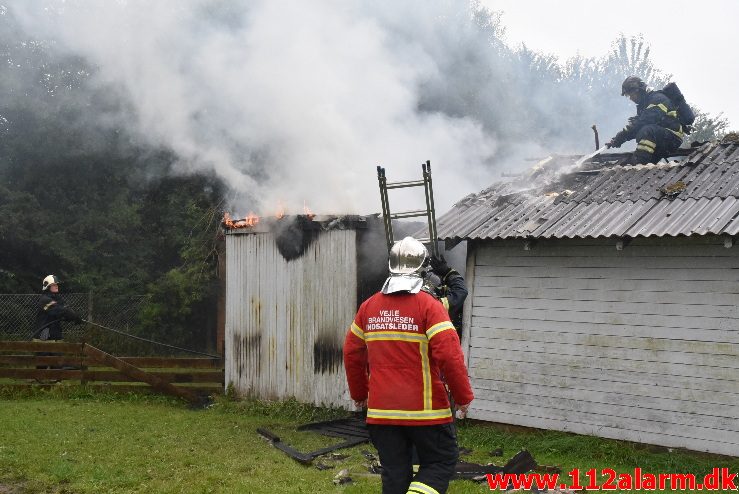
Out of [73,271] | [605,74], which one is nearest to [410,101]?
[73,271]

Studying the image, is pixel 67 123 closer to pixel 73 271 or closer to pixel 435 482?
pixel 73 271

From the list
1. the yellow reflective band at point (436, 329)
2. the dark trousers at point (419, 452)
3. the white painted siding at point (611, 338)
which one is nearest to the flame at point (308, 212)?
the white painted siding at point (611, 338)

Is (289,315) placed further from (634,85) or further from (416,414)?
(634,85)

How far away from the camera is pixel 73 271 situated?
17531 millimetres

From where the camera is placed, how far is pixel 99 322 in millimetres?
15477

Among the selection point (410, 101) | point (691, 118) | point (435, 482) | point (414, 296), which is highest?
point (410, 101)

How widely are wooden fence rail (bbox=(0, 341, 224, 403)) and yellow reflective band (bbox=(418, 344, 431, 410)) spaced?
280 inches

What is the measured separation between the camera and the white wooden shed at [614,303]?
22.6ft

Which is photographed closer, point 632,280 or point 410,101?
point 632,280

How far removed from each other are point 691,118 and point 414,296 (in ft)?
23.4

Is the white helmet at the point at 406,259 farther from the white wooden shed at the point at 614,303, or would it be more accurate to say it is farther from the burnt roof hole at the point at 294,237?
the burnt roof hole at the point at 294,237

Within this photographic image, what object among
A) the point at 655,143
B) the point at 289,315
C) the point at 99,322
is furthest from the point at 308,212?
the point at 99,322

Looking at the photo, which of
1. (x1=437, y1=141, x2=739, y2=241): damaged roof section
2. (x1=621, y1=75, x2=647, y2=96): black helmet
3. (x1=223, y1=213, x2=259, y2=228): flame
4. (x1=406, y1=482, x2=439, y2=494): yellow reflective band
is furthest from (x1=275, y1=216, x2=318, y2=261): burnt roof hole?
(x1=406, y1=482, x2=439, y2=494): yellow reflective band

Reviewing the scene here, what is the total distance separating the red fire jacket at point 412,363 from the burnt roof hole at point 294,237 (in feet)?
18.2
